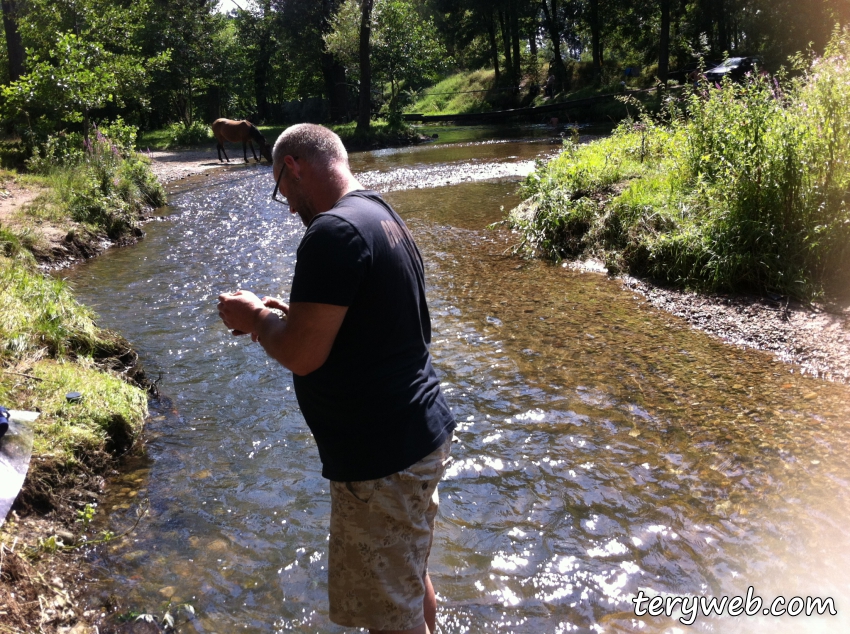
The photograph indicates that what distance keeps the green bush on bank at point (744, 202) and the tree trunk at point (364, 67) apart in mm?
20035

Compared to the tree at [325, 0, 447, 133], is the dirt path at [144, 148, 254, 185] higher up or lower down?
lower down

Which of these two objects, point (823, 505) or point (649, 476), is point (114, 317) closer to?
point (649, 476)

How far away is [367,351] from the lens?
82.5 inches

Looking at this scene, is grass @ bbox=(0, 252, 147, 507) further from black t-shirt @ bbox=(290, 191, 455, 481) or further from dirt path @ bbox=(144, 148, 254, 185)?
dirt path @ bbox=(144, 148, 254, 185)

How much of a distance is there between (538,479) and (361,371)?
2353mm

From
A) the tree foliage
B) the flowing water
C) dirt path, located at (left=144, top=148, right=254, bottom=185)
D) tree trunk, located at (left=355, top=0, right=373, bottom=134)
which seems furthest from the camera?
tree trunk, located at (left=355, top=0, right=373, bottom=134)

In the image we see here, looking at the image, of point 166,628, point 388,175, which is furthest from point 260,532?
point 388,175

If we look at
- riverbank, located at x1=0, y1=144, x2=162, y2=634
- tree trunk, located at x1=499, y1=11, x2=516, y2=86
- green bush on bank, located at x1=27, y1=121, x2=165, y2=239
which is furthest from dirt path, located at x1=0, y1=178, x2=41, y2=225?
tree trunk, located at x1=499, y1=11, x2=516, y2=86

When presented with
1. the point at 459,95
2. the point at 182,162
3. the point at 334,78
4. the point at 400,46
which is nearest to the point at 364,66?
the point at 400,46

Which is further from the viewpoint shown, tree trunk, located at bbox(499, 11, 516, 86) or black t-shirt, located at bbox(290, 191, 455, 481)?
tree trunk, located at bbox(499, 11, 516, 86)

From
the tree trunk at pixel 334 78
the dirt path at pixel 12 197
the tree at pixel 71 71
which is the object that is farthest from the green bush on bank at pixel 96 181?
the tree trunk at pixel 334 78

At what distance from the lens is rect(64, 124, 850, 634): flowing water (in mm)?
3125

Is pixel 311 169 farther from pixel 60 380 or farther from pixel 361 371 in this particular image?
pixel 60 380

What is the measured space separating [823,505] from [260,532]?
10.4 ft
